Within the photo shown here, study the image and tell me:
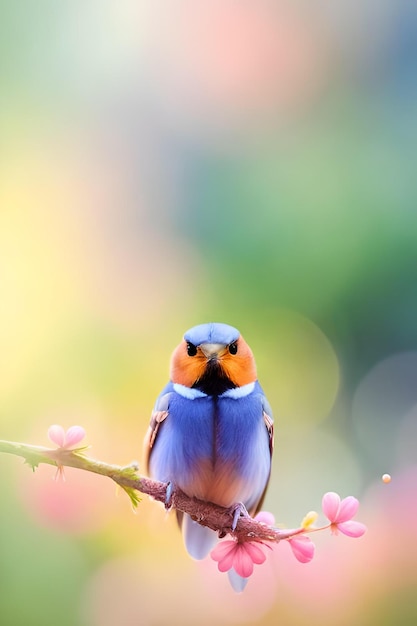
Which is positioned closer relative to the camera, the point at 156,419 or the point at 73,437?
the point at 73,437

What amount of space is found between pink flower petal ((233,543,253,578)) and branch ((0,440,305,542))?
0.5 inches

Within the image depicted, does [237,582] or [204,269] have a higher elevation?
[204,269]

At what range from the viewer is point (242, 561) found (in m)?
0.74

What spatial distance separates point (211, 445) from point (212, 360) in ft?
0.34

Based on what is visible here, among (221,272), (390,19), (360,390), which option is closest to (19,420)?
(221,272)

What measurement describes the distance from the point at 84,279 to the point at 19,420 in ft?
0.74

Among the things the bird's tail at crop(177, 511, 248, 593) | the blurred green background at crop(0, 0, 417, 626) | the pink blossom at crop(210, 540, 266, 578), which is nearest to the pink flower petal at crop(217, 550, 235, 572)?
the pink blossom at crop(210, 540, 266, 578)

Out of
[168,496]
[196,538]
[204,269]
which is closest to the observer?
[168,496]

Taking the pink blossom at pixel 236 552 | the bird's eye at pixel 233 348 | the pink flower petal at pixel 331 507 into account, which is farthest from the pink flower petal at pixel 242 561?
the bird's eye at pixel 233 348

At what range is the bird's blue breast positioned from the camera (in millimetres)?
777

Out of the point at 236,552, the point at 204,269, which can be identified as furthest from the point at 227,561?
the point at 204,269

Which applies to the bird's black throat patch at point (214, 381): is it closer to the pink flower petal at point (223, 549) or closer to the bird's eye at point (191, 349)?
the bird's eye at point (191, 349)

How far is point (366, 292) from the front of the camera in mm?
1069

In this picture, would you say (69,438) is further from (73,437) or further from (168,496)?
(168,496)
